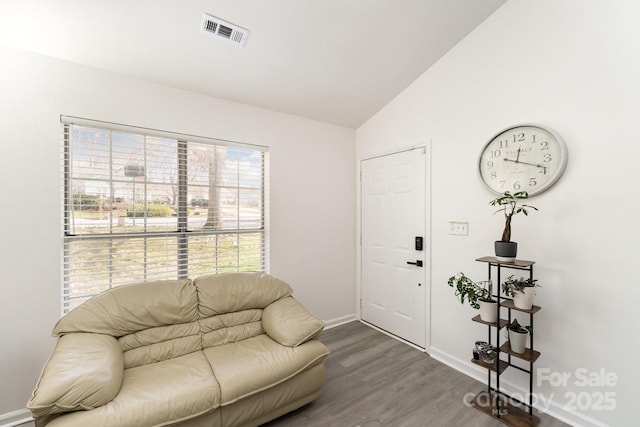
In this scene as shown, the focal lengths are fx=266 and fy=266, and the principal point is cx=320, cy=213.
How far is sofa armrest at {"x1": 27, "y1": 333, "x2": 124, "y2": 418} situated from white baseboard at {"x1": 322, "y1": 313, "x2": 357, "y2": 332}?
2.22 m

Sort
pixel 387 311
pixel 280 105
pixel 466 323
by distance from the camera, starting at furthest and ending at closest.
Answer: pixel 387 311 → pixel 280 105 → pixel 466 323

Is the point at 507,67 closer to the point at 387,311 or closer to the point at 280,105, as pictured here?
the point at 280,105

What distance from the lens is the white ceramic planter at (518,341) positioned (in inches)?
74.1

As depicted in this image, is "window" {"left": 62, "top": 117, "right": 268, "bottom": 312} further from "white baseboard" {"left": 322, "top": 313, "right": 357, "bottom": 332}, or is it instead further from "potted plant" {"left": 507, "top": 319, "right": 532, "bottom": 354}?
"potted plant" {"left": 507, "top": 319, "right": 532, "bottom": 354}

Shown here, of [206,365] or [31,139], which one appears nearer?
[206,365]

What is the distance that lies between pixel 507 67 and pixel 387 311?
271 cm

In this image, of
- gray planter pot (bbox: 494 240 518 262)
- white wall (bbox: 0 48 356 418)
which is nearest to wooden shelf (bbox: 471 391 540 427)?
gray planter pot (bbox: 494 240 518 262)

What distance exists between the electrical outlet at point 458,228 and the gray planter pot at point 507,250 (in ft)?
1.70

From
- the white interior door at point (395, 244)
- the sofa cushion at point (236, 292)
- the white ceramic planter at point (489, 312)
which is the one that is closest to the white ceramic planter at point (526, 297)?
the white ceramic planter at point (489, 312)

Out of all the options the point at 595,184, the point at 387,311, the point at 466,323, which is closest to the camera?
the point at 595,184

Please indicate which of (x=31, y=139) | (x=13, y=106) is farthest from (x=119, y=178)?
(x=13, y=106)

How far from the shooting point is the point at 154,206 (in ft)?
7.97

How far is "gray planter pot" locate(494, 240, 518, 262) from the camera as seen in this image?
192 cm

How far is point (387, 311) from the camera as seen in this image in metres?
3.22
